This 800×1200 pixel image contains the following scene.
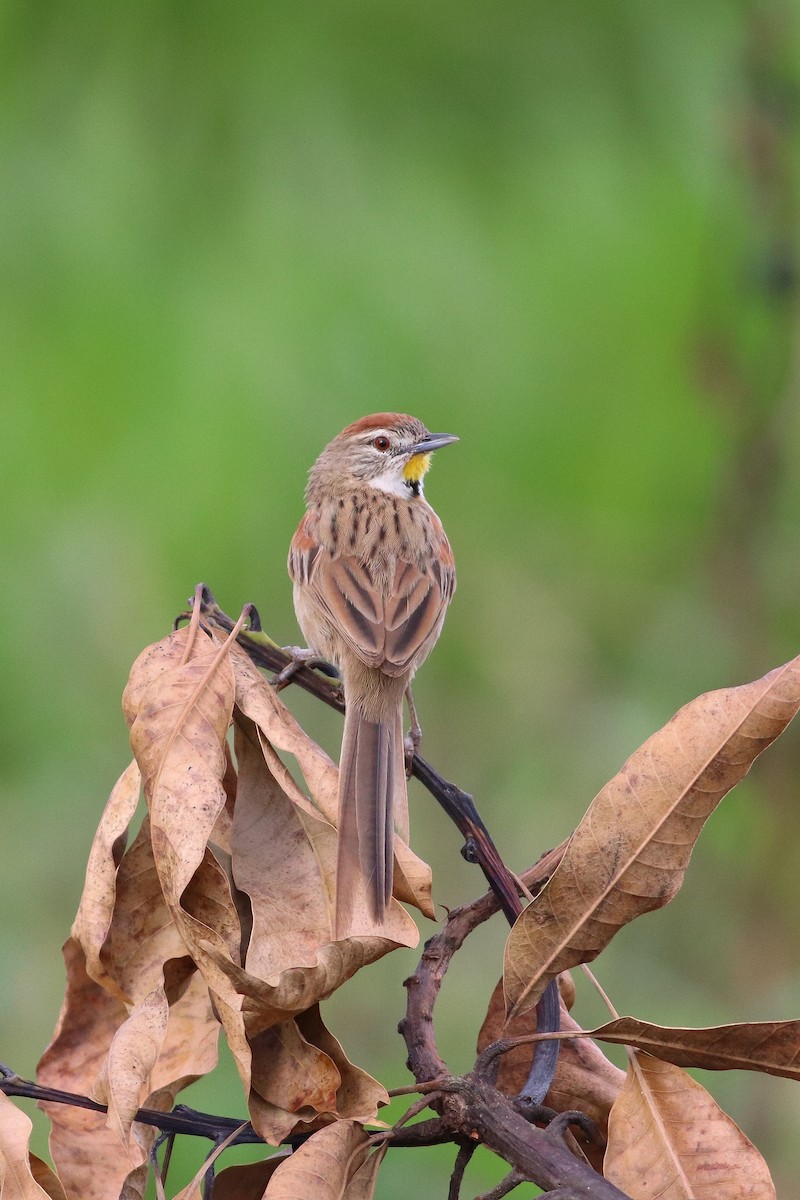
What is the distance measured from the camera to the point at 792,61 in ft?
17.2

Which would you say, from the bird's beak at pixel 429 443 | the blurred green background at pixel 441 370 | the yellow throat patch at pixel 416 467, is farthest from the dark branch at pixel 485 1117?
the yellow throat patch at pixel 416 467

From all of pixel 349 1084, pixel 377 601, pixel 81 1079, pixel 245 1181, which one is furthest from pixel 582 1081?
pixel 377 601

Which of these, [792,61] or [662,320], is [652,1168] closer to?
[662,320]

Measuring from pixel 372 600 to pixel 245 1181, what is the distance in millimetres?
1994

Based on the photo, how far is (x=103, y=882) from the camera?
2.22 m

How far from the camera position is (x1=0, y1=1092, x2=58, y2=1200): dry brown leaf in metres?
1.96

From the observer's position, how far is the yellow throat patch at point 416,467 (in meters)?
5.09

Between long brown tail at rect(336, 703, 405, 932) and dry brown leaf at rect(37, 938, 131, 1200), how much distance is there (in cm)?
54

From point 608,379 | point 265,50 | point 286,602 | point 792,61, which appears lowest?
point 286,602

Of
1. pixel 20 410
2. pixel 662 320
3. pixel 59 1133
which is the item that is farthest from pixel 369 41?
pixel 59 1133

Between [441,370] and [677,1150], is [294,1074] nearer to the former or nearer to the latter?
[677,1150]

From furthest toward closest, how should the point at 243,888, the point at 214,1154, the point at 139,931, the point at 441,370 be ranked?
the point at 441,370, the point at 139,931, the point at 243,888, the point at 214,1154

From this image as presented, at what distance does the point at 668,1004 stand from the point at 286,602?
8.16 ft

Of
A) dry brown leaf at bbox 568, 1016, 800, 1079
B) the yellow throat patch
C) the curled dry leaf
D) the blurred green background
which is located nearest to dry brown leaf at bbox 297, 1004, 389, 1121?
the curled dry leaf
